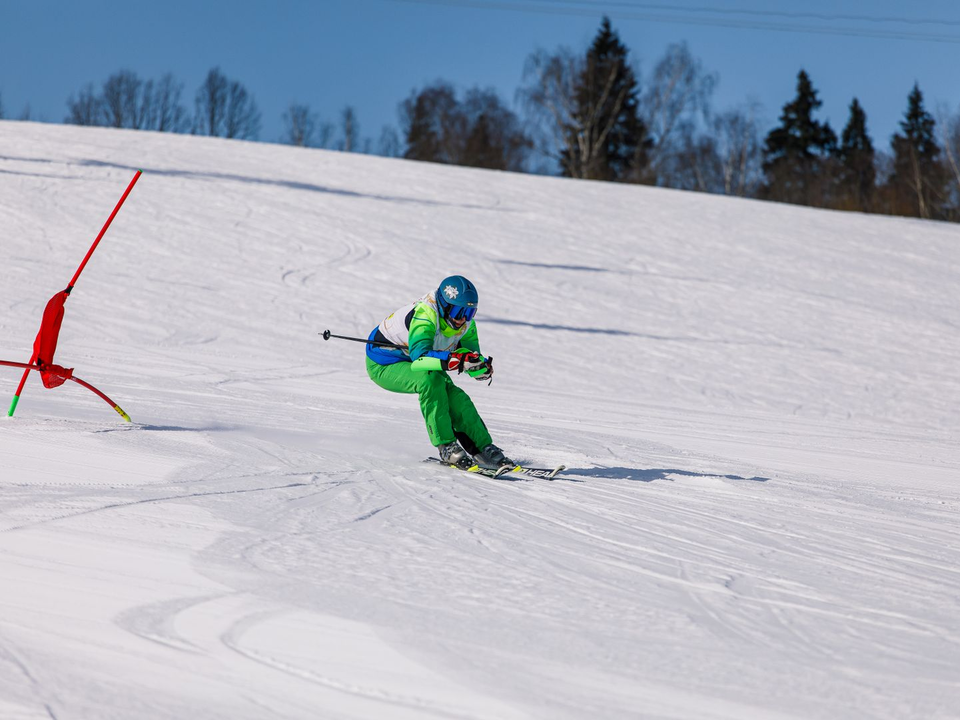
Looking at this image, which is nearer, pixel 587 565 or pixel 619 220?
pixel 587 565

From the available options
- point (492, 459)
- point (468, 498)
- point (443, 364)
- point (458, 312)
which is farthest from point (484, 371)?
point (468, 498)

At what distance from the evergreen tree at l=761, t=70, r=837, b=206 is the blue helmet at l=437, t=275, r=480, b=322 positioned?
4889 centimetres

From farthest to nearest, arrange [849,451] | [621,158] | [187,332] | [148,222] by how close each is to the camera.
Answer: [621,158], [148,222], [187,332], [849,451]

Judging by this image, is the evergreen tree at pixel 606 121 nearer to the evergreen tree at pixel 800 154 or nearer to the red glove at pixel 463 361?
the evergreen tree at pixel 800 154

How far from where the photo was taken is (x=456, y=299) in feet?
17.7

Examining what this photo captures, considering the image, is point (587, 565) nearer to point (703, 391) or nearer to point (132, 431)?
point (132, 431)

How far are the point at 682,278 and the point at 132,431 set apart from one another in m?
12.1

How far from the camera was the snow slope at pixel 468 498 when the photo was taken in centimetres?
254

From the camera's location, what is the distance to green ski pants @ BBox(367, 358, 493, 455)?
5.53 metres

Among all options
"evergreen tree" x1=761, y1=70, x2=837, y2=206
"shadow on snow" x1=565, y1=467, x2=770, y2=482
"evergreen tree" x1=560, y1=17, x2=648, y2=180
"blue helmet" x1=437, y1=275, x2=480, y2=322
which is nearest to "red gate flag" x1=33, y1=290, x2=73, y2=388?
"blue helmet" x1=437, y1=275, x2=480, y2=322

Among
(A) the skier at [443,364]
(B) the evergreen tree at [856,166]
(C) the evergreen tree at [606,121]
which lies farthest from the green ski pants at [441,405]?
(B) the evergreen tree at [856,166]

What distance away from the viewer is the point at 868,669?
9.03 feet

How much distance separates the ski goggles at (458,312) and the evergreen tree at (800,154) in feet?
160

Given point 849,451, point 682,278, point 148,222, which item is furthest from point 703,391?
point 148,222
